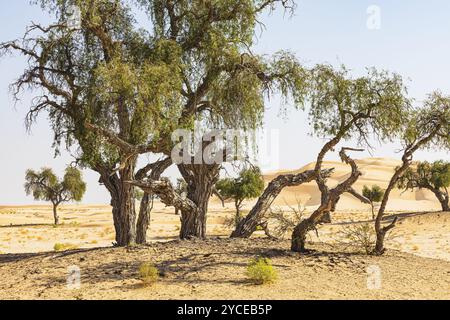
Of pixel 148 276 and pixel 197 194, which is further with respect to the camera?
pixel 197 194

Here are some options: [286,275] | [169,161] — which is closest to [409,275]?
[286,275]

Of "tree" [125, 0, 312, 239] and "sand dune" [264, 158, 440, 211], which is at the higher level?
"tree" [125, 0, 312, 239]

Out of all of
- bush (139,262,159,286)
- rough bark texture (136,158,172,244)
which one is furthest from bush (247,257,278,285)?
rough bark texture (136,158,172,244)

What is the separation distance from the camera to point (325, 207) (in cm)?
1600

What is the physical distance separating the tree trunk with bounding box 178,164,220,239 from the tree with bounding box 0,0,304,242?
3 cm

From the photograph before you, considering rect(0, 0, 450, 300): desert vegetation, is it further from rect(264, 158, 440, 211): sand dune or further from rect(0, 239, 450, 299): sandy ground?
rect(264, 158, 440, 211): sand dune

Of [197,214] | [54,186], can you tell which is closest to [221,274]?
[197,214]

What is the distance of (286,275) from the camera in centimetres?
1355

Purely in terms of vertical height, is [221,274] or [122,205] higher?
[122,205]

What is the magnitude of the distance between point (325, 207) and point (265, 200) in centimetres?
298

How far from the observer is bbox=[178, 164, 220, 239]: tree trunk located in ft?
60.6

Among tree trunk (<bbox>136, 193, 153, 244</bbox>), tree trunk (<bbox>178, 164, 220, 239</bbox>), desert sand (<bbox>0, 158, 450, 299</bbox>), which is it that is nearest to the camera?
desert sand (<bbox>0, 158, 450, 299</bbox>)

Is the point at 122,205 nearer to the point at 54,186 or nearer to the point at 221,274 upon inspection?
the point at 221,274
